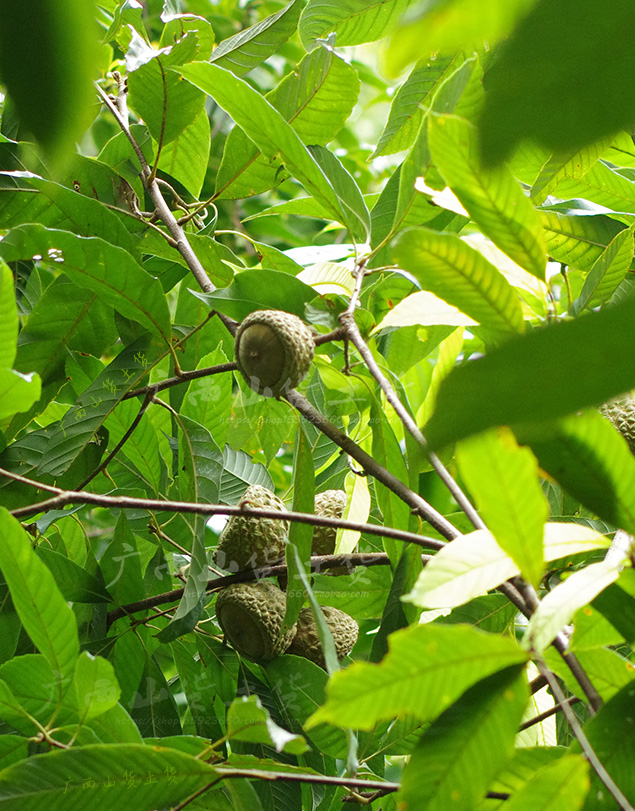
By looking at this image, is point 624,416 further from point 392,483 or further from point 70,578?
point 70,578

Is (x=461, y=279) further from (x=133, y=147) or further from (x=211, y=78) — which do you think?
(x=133, y=147)

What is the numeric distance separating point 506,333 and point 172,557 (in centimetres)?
65

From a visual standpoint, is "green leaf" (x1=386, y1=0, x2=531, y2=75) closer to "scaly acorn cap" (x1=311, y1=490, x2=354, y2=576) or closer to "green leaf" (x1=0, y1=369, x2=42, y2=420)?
"green leaf" (x1=0, y1=369, x2=42, y2=420)

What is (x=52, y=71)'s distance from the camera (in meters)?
0.14

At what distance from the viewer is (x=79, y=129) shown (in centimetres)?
15

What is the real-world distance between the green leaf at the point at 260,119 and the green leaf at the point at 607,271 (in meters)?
0.29

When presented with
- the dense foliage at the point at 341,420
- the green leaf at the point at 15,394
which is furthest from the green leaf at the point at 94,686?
the green leaf at the point at 15,394

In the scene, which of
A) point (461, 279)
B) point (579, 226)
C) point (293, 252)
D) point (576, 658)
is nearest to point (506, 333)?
point (461, 279)

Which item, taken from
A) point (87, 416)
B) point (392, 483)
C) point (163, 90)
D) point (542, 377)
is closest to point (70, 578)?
point (87, 416)

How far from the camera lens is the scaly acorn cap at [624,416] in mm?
788

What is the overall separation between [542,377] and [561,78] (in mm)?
73

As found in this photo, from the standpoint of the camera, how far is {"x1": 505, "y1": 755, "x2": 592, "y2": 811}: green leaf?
1.30 ft

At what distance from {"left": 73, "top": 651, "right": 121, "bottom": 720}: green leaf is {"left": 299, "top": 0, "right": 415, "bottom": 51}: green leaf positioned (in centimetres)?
83

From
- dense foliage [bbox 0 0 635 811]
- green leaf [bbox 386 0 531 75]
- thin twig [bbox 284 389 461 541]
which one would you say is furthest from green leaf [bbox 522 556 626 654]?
green leaf [bbox 386 0 531 75]
